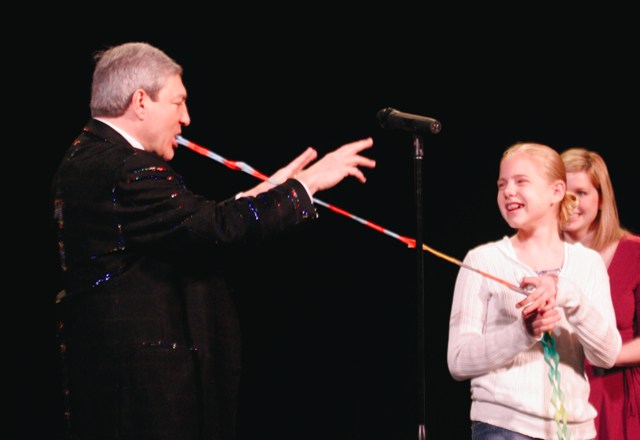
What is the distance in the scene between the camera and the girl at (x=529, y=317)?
2057 mm

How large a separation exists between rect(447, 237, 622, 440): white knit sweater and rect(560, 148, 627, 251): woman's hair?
16.9 inches

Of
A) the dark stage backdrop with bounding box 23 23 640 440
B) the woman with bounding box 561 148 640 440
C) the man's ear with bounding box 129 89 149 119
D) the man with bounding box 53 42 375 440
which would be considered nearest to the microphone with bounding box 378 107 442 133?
the man with bounding box 53 42 375 440

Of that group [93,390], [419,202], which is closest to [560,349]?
[419,202]

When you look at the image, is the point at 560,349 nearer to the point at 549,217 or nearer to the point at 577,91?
the point at 549,217

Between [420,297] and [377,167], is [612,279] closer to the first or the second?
[420,297]

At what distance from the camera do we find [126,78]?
2.04 meters

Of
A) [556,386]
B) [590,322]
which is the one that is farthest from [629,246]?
[556,386]

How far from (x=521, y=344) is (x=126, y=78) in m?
1.22

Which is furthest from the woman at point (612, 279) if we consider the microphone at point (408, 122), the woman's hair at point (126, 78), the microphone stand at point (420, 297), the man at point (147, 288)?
the woman's hair at point (126, 78)

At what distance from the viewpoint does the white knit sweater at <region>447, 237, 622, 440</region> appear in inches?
81.4

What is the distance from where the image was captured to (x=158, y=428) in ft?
6.06

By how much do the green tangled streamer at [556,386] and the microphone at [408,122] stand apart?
0.64 metres

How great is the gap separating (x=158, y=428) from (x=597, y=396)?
4.52ft

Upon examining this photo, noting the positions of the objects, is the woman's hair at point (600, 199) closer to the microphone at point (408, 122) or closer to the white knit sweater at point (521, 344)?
the white knit sweater at point (521, 344)
